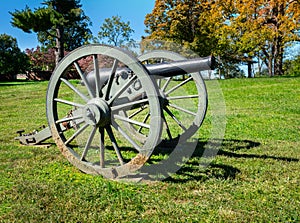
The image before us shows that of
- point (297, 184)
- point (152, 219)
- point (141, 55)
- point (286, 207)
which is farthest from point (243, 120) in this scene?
point (152, 219)

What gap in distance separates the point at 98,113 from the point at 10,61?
3845cm

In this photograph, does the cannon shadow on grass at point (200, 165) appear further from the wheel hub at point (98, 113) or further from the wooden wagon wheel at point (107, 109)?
the wheel hub at point (98, 113)

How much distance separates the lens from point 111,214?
293 centimetres

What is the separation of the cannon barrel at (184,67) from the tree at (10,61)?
37.5 m

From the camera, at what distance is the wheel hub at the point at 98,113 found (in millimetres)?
3625

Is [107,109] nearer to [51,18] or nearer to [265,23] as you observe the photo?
[265,23]

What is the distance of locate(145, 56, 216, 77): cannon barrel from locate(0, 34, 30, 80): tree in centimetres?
3747

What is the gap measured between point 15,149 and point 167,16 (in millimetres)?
24521

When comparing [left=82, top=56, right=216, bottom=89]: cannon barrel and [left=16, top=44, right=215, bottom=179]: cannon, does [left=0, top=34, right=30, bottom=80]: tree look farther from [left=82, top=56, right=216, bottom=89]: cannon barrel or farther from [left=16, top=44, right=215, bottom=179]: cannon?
[left=82, top=56, right=216, bottom=89]: cannon barrel

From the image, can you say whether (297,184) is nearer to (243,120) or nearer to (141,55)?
(141,55)

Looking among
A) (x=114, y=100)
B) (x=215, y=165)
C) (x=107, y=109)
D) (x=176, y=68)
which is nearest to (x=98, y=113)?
(x=107, y=109)

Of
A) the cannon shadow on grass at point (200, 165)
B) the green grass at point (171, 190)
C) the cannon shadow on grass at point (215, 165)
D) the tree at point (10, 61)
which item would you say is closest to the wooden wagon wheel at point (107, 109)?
the green grass at point (171, 190)

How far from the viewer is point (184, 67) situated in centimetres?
384

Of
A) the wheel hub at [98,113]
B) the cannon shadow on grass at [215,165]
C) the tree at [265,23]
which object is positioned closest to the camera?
the wheel hub at [98,113]
